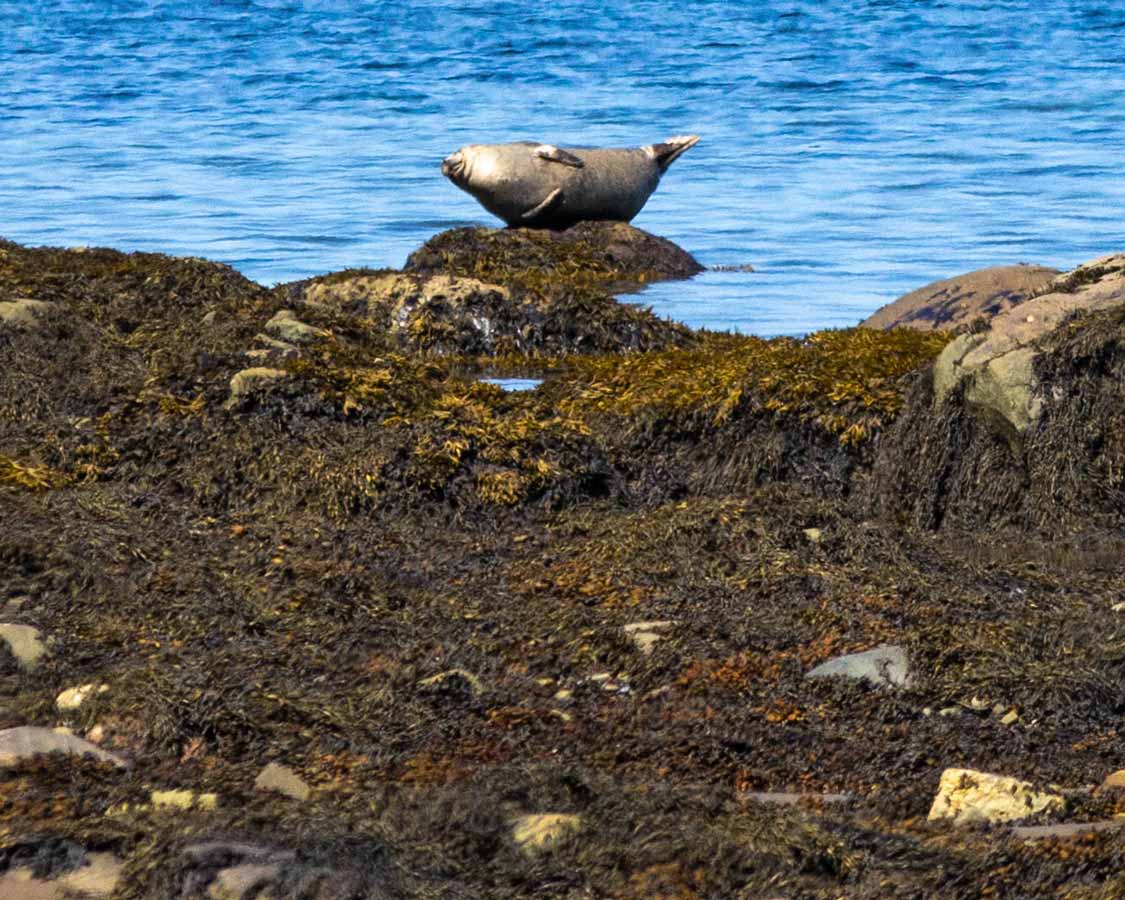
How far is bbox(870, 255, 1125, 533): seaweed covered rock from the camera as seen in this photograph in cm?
695

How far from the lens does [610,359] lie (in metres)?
9.57

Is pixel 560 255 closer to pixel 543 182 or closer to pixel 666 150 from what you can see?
pixel 543 182

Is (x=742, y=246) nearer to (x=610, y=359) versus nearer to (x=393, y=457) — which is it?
(x=610, y=359)

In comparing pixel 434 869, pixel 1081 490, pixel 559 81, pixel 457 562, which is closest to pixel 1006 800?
pixel 434 869

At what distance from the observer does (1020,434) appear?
710cm

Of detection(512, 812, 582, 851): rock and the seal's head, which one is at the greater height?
detection(512, 812, 582, 851): rock

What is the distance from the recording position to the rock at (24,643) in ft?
16.2

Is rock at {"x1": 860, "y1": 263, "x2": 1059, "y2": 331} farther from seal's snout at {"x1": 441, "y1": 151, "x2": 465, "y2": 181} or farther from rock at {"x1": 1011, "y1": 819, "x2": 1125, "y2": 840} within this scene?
rock at {"x1": 1011, "y1": 819, "x2": 1125, "y2": 840}

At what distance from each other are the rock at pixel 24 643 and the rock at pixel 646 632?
5.32ft

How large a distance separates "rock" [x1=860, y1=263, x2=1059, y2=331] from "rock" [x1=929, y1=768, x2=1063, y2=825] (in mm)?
6073

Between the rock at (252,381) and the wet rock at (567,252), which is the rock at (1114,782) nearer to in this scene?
the rock at (252,381)

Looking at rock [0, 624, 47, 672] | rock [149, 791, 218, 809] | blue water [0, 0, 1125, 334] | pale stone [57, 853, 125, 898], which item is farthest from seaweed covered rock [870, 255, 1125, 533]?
pale stone [57, 853, 125, 898]

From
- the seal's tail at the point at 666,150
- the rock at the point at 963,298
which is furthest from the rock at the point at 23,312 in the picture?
the seal's tail at the point at 666,150

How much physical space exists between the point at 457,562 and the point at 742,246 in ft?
31.9
